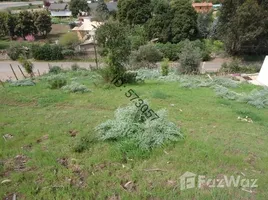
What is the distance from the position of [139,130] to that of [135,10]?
25.0 m

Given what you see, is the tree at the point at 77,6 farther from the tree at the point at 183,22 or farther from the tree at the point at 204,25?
the tree at the point at 204,25

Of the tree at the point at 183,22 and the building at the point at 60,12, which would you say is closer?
the tree at the point at 183,22

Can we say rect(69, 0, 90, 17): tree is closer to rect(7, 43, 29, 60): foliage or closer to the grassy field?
rect(7, 43, 29, 60): foliage

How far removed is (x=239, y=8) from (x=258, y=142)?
16.7m

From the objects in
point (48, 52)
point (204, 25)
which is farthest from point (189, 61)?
point (48, 52)

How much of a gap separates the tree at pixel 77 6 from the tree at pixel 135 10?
53.0 feet

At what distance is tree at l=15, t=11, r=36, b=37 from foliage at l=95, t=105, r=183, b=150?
27034mm

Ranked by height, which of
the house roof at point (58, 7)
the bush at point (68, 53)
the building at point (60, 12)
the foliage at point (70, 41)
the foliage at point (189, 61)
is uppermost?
the house roof at point (58, 7)

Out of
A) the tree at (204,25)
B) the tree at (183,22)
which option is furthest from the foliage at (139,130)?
the tree at (204,25)

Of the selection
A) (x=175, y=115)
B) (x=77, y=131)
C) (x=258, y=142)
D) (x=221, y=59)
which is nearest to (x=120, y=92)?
(x=175, y=115)

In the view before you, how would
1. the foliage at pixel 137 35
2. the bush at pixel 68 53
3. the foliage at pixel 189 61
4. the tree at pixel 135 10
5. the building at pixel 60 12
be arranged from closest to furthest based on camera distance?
the foliage at pixel 189 61, the bush at pixel 68 53, the foliage at pixel 137 35, the tree at pixel 135 10, the building at pixel 60 12

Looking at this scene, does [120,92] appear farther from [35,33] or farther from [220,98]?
[35,33]

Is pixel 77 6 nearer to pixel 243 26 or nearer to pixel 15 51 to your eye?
pixel 15 51

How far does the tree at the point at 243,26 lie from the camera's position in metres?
18.0
